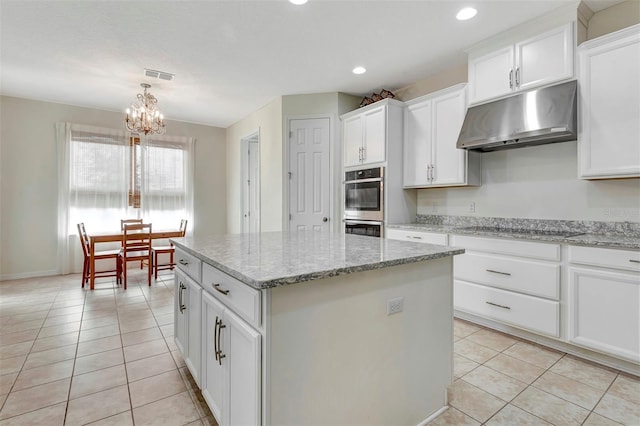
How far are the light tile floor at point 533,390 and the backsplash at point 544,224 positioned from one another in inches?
40.3

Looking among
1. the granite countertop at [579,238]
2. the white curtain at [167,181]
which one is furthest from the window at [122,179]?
the granite countertop at [579,238]

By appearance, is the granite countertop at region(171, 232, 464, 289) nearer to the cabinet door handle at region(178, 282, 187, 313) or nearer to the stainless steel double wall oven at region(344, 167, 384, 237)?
the cabinet door handle at region(178, 282, 187, 313)

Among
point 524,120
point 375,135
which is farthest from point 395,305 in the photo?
point 375,135

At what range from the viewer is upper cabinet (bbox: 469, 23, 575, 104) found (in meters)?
2.46

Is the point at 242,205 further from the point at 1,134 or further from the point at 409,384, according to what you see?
the point at 409,384

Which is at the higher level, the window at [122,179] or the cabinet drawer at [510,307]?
the window at [122,179]

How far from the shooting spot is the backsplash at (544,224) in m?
2.39

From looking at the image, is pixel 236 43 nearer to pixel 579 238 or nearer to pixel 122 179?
pixel 579 238

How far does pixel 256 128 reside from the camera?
5.29m

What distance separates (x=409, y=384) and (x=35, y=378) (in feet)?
7.81

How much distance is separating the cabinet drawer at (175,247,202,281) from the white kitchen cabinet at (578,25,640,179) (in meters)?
2.85

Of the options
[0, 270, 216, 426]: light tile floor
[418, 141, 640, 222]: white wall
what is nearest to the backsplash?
[418, 141, 640, 222]: white wall

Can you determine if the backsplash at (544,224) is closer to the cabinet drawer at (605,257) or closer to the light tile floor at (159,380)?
the cabinet drawer at (605,257)

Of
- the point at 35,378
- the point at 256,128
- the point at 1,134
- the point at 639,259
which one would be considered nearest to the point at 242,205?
the point at 256,128
